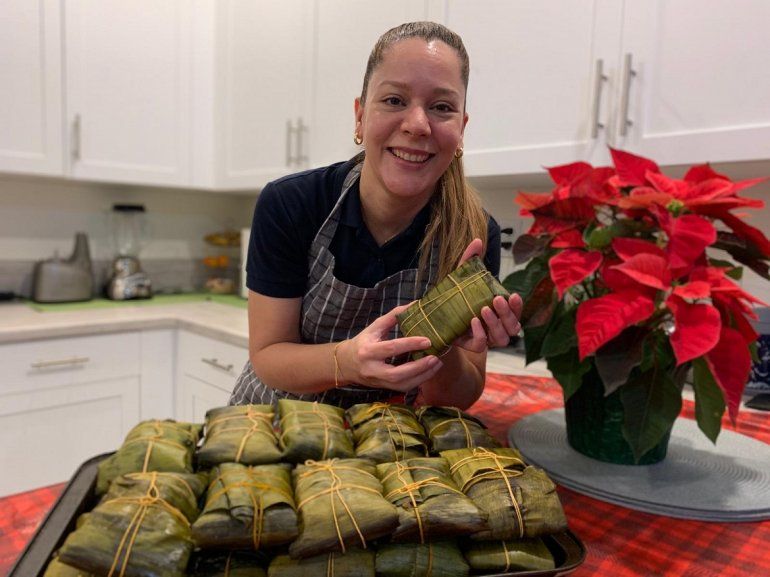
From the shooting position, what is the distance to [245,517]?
47 cm

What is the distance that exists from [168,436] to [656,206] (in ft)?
1.95

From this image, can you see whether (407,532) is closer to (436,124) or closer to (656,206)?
(656,206)

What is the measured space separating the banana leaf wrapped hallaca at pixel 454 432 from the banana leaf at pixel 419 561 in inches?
6.2

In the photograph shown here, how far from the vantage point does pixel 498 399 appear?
1.13 meters

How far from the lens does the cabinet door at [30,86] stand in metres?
2.00

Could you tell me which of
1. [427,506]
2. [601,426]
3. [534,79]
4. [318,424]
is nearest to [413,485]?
[427,506]

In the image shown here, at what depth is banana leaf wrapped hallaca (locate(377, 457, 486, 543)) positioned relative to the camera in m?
0.49

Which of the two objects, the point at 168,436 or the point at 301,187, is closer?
the point at 168,436

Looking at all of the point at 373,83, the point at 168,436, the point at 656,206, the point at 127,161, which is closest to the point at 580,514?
the point at 656,206

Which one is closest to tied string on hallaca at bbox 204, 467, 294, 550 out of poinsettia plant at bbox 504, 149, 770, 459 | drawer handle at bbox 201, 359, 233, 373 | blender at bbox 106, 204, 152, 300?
poinsettia plant at bbox 504, 149, 770, 459

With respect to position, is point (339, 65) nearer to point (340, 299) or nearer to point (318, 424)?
point (340, 299)

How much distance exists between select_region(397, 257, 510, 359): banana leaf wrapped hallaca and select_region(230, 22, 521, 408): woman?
0.51 ft

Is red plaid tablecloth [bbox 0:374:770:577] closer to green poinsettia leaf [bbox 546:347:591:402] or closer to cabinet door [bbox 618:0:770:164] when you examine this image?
green poinsettia leaf [bbox 546:347:591:402]

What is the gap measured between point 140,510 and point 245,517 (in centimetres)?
8
